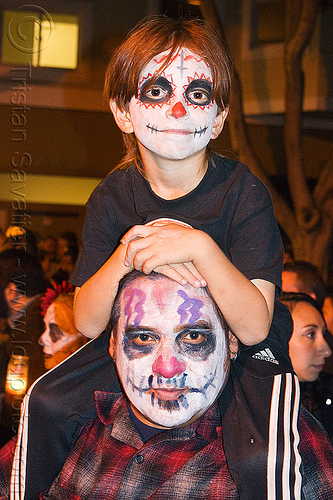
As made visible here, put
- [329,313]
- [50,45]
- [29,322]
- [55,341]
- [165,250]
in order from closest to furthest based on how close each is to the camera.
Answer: [165,250], [55,341], [29,322], [329,313], [50,45]

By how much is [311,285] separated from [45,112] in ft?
17.6

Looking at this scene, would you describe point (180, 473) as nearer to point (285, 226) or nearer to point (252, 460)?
point (252, 460)

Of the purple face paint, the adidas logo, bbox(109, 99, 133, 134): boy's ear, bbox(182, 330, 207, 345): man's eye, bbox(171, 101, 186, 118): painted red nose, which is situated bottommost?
the adidas logo

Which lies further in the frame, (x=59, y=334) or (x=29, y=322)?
(x=29, y=322)

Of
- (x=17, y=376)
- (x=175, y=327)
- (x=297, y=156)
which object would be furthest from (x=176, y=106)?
(x=297, y=156)

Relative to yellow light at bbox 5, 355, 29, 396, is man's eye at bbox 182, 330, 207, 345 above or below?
above

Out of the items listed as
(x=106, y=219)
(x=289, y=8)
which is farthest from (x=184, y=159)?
(x=289, y=8)

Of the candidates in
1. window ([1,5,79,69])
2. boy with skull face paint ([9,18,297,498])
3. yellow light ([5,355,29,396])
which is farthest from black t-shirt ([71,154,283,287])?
window ([1,5,79,69])

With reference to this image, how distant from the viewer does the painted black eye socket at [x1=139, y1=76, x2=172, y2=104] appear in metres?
1.52

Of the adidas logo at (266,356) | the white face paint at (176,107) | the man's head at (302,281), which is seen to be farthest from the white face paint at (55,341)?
the white face paint at (176,107)

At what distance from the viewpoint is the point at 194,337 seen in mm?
1542

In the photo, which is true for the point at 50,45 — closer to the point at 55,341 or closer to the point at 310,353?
the point at 55,341

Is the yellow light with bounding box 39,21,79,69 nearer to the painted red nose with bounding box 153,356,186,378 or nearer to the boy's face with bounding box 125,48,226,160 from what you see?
the boy's face with bounding box 125,48,226,160

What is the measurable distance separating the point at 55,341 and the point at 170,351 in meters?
1.66
